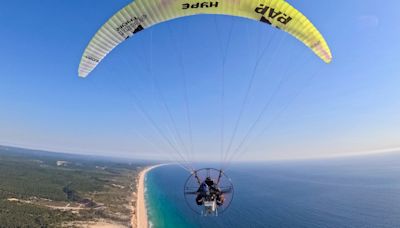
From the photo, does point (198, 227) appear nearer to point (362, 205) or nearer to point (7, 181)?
point (362, 205)

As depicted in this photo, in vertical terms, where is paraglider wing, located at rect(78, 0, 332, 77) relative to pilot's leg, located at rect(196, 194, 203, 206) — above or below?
above

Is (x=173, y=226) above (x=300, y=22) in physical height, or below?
below

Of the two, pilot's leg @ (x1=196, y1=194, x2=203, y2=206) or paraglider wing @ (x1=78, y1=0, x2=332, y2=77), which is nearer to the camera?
paraglider wing @ (x1=78, y1=0, x2=332, y2=77)

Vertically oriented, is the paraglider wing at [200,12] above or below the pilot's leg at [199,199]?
above

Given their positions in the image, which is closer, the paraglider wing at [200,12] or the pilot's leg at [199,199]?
the paraglider wing at [200,12]

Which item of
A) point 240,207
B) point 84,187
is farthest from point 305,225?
point 84,187

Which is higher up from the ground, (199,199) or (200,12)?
(200,12)

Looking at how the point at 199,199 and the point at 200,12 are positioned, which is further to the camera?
the point at 199,199

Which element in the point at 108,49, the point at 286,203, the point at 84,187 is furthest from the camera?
the point at 84,187
